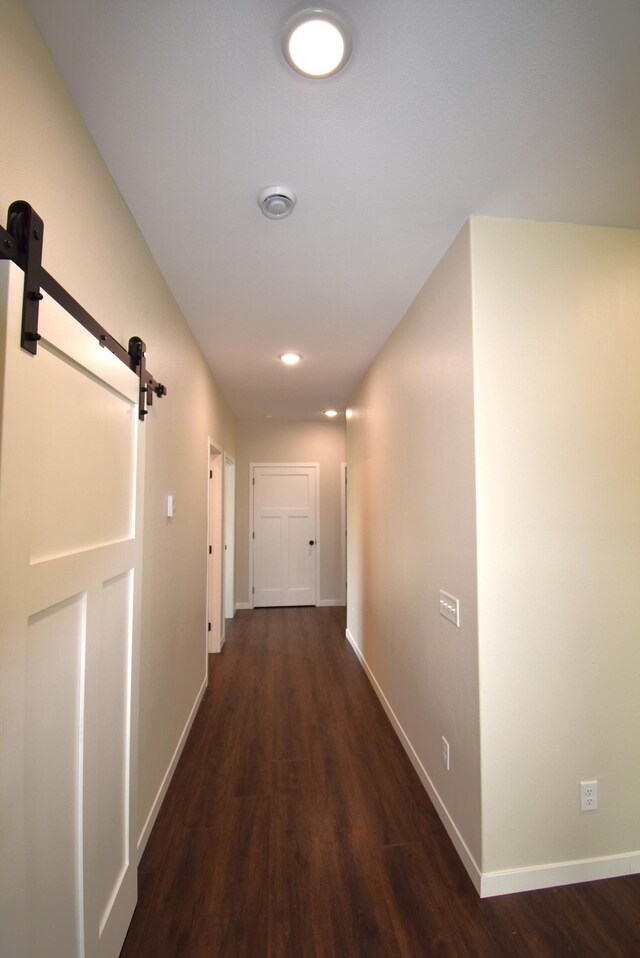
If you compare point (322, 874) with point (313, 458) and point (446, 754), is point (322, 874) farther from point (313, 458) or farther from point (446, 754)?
point (313, 458)

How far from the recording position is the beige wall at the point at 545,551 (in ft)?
4.88

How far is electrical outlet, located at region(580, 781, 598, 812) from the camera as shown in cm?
153

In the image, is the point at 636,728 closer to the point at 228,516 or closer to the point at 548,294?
the point at 548,294

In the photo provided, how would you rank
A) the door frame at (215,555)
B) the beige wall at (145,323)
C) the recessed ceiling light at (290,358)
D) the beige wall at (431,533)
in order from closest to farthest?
the beige wall at (145,323) → the beige wall at (431,533) → the recessed ceiling light at (290,358) → the door frame at (215,555)

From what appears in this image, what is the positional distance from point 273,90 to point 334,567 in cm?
510

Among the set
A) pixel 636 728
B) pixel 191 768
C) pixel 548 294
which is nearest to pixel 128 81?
pixel 548 294

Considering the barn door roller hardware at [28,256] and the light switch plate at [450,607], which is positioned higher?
the barn door roller hardware at [28,256]

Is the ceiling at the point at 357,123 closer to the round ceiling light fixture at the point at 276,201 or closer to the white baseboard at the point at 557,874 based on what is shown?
the round ceiling light fixture at the point at 276,201

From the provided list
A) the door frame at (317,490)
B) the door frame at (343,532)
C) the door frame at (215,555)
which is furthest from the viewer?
the door frame at (343,532)

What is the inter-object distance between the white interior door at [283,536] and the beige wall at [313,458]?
0.13 m

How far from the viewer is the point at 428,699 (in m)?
1.98

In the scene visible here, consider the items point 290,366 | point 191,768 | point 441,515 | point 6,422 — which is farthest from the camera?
point 290,366

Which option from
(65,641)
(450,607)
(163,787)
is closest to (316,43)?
(65,641)

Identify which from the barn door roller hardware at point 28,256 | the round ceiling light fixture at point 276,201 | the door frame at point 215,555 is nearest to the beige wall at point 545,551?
the round ceiling light fixture at point 276,201
